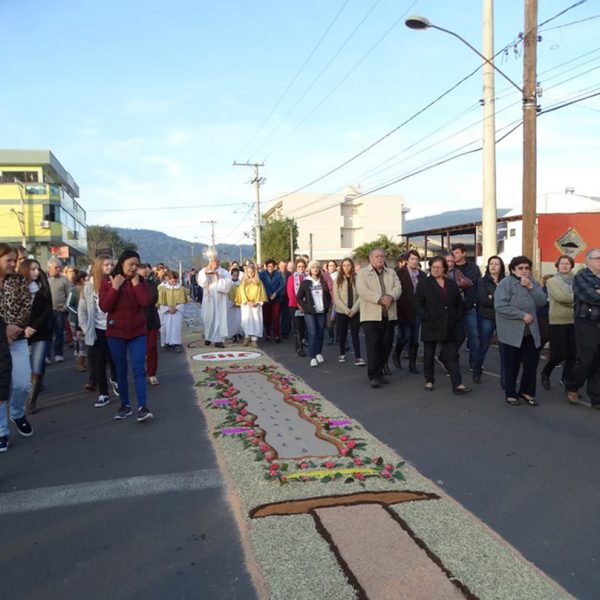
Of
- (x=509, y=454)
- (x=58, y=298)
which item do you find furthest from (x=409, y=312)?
(x=58, y=298)

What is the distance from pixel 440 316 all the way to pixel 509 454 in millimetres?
2720

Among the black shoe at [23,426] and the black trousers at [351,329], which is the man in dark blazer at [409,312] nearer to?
the black trousers at [351,329]

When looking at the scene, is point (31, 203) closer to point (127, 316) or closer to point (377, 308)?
point (377, 308)

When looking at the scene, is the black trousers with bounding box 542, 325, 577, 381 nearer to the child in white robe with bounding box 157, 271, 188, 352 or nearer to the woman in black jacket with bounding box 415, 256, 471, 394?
the woman in black jacket with bounding box 415, 256, 471, 394

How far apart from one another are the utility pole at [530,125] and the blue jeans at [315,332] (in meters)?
4.88

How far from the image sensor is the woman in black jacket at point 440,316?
7348 mm

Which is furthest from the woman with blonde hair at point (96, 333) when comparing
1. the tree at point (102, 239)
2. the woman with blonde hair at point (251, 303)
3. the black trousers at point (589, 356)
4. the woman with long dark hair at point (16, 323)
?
the tree at point (102, 239)

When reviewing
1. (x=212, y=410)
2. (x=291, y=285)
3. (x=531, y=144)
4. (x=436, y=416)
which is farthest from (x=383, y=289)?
(x=531, y=144)

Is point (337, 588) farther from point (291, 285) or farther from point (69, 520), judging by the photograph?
point (291, 285)

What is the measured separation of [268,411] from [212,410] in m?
0.67

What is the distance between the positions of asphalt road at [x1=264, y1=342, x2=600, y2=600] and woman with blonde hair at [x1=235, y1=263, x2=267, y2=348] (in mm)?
4443

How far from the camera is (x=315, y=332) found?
990cm

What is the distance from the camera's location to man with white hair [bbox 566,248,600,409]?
6336 mm

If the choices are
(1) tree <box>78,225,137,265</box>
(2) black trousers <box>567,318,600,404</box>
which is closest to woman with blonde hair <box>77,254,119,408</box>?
(2) black trousers <box>567,318,600,404</box>
